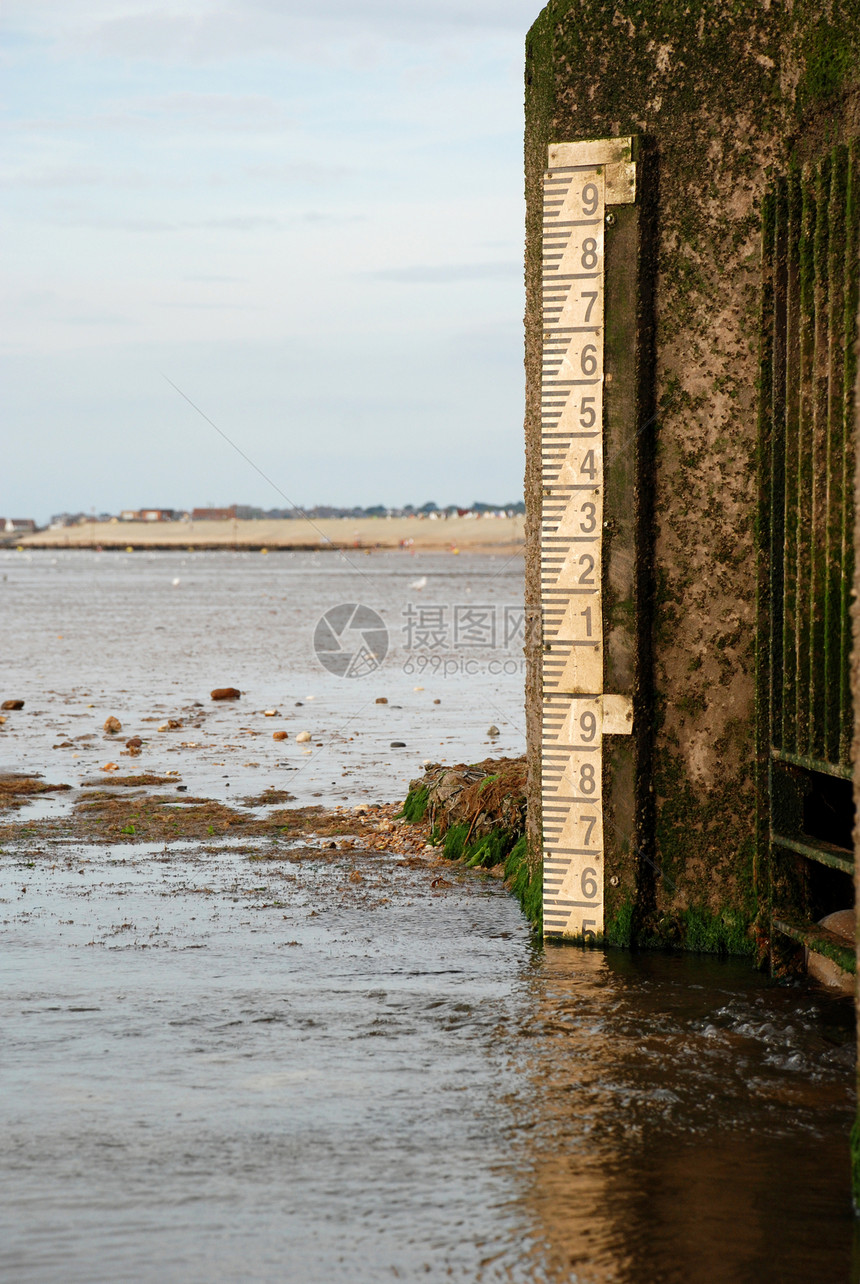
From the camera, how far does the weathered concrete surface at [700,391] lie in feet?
19.9

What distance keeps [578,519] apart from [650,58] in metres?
2.11

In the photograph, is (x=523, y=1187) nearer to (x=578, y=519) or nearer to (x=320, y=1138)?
(x=320, y=1138)

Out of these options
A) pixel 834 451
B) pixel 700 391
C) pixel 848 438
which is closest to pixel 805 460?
pixel 834 451

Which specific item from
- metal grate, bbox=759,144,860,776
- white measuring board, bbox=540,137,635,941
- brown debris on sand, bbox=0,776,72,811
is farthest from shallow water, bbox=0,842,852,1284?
brown debris on sand, bbox=0,776,72,811

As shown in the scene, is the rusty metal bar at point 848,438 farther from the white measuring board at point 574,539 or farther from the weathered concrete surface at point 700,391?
the white measuring board at point 574,539

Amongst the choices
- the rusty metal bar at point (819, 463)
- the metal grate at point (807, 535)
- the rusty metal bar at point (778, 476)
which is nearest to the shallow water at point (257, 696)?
the metal grate at point (807, 535)

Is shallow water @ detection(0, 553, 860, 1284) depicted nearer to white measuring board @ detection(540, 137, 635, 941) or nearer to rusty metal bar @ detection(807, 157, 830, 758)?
white measuring board @ detection(540, 137, 635, 941)

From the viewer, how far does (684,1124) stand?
13.7ft

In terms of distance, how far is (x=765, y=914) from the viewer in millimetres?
6043

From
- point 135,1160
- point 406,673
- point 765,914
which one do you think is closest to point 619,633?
point 765,914

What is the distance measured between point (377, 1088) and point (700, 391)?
3406 mm

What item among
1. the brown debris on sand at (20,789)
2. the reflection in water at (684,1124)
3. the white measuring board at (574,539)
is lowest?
the reflection in water at (684,1124)

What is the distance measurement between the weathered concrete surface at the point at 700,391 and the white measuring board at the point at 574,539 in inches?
9.2

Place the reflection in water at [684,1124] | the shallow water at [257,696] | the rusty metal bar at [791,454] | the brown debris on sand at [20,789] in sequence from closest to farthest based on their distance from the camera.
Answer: the reflection in water at [684,1124] < the rusty metal bar at [791,454] < the brown debris on sand at [20,789] < the shallow water at [257,696]
